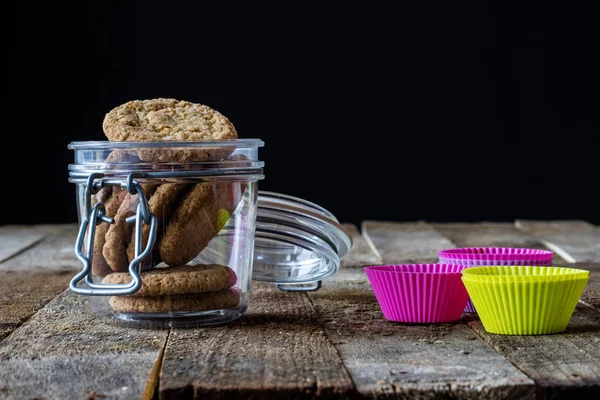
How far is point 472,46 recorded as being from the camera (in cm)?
305

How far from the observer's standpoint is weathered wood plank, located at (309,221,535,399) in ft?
2.37

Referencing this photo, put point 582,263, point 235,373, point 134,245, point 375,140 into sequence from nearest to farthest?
1. point 235,373
2. point 134,245
3. point 582,263
4. point 375,140

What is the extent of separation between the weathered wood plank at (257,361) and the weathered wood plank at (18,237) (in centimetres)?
84

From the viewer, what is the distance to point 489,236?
2.01 metres

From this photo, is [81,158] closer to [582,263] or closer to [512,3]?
[582,263]

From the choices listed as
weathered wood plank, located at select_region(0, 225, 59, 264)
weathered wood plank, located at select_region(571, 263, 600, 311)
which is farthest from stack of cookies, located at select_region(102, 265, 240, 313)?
weathered wood plank, located at select_region(0, 225, 59, 264)

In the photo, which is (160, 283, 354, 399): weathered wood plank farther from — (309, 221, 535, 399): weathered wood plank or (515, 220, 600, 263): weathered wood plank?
(515, 220, 600, 263): weathered wood plank

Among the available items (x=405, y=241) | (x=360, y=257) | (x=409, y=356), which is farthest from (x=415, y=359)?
(x=405, y=241)

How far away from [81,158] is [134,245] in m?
0.13

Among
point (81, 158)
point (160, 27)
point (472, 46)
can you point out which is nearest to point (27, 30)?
point (160, 27)

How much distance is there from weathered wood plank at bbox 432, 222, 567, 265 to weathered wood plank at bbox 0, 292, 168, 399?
0.94m

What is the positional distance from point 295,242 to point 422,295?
21 cm

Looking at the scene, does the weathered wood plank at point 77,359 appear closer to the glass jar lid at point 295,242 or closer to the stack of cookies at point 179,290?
the stack of cookies at point 179,290

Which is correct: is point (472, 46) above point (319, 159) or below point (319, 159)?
above
